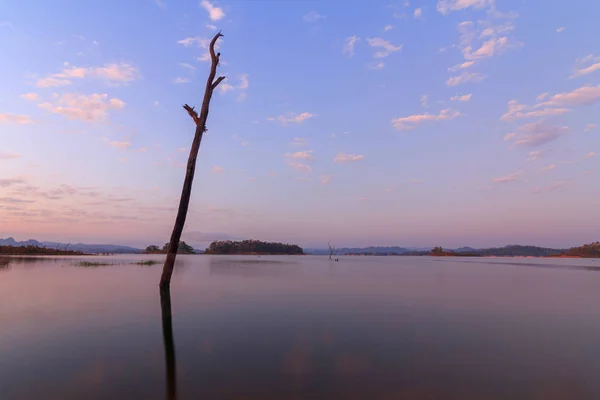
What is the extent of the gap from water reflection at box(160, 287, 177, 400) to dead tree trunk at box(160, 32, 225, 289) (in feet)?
11.2

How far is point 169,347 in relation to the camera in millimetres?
9594

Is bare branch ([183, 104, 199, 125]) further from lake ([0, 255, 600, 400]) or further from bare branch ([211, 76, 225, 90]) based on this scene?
lake ([0, 255, 600, 400])

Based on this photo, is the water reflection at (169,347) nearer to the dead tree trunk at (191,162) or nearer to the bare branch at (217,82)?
the dead tree trunk at (191,162)

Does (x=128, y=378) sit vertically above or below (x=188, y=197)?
below

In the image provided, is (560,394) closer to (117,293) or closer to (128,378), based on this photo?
(128,378)

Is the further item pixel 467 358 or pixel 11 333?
pixel 11 333

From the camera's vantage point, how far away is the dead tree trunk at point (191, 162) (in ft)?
65.0

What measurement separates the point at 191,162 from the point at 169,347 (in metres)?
12.6

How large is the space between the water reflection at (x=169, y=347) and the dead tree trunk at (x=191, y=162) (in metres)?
3.42

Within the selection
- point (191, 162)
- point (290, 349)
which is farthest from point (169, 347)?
point (191, 162)

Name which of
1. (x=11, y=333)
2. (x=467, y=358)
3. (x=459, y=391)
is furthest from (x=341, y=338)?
(x=11, y=333)

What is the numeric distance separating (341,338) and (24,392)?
26.1ft

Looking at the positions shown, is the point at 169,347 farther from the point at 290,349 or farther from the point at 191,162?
the point at 191,162

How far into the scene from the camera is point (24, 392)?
6336 mm
